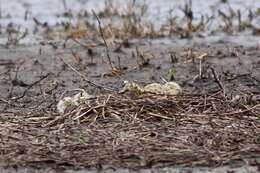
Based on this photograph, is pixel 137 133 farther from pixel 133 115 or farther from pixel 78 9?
pixel 78 9

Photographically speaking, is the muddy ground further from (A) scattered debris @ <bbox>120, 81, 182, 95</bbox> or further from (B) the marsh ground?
(A) scattered debris @ <bbox>120, 81, 182, 95</bbox>

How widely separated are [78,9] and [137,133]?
6.50 metres

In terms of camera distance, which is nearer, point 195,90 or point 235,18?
point 195,90

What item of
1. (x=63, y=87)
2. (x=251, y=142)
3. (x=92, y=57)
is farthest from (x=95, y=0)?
(x=251, y=142)

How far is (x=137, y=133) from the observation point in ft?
14.5

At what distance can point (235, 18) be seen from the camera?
31.2 ft

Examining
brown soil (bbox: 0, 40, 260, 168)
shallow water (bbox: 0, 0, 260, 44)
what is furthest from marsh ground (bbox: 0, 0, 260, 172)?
shallow water (bbox: 0, 0, 260, 44)

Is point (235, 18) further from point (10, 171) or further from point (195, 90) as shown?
point (10, 171)

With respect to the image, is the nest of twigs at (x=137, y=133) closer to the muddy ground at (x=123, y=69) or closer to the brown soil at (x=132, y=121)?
the brown soil at (x=132, y=121)

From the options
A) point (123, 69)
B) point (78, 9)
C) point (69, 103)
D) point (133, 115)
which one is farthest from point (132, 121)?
point (78, 9)

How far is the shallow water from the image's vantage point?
32.2ft

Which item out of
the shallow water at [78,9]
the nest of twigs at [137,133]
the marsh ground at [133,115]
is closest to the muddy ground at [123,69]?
the marsh ground at [133,115]

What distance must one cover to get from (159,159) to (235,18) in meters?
5.78

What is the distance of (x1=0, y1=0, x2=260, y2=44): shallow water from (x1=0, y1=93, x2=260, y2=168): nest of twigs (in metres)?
4.49
